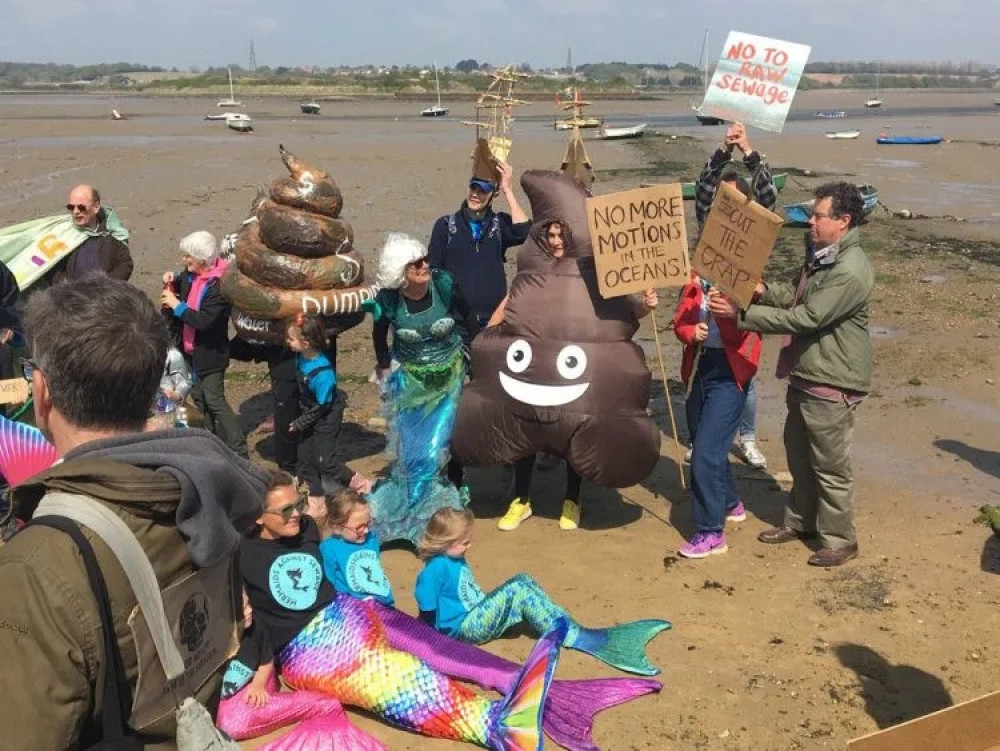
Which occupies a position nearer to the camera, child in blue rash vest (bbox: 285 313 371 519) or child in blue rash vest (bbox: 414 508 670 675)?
child in blue rash vest (bbox: 414 508 670 675)

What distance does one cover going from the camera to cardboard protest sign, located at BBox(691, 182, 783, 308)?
503 cm

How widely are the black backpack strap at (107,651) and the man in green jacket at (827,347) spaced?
4.07 metres

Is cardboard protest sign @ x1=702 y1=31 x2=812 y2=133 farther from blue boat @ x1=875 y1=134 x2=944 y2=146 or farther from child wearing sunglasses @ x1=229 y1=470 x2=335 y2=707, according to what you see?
blue boat @ x1=875 y1=134 x2=944 y2=146

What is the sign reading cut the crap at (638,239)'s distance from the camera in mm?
5336

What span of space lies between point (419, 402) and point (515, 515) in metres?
0.95

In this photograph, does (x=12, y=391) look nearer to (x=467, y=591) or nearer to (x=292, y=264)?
(x=292, y=264)

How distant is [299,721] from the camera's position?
389 centimetres

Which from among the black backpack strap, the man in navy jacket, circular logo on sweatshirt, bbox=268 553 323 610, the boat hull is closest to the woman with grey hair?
the man in navy jacket

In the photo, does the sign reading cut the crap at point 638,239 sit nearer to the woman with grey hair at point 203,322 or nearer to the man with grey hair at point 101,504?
the woman with grey hair at point 203,322

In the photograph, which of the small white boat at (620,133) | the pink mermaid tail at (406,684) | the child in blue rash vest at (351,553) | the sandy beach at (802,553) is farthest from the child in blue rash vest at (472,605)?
the small white boat at (620,133)

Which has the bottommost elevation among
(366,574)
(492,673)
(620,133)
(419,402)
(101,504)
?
(620,133)

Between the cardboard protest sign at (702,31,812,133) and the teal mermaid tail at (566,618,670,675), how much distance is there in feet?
11.4

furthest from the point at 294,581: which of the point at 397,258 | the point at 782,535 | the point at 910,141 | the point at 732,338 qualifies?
the point at 910,141

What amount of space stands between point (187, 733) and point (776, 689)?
10.1 feet
